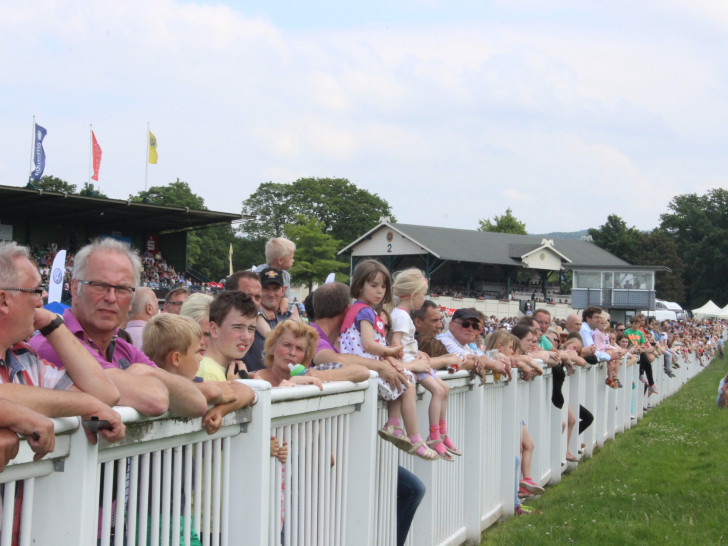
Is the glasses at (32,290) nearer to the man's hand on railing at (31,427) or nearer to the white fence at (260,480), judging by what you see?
the white fence at (260,480)

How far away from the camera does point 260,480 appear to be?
3445 millimetres

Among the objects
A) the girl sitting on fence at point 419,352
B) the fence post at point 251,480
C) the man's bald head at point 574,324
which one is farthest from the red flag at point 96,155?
the fence post at point 251,480

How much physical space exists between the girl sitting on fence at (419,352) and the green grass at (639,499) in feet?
4.76

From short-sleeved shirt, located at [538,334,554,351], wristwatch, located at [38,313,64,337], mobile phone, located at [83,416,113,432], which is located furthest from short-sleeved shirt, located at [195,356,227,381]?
short-sleeved shirt, located at [538,334,554,351]

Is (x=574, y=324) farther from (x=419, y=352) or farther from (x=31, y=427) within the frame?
(x=31, y=427)

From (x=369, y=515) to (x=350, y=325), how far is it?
151 cm

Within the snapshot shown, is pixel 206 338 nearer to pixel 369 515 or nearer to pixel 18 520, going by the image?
pixel 369 515

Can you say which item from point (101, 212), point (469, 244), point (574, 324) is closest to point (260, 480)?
point (574, 324)

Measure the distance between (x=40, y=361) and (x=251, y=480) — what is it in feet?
3.11

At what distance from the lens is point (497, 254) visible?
79.8 meters

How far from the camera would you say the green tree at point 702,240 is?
338 feet

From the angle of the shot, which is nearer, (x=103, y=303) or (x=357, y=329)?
(x=103, y=303)

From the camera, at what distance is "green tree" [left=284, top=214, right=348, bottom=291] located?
249ft

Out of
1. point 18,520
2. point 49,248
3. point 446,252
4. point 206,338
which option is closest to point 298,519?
point 206,338
